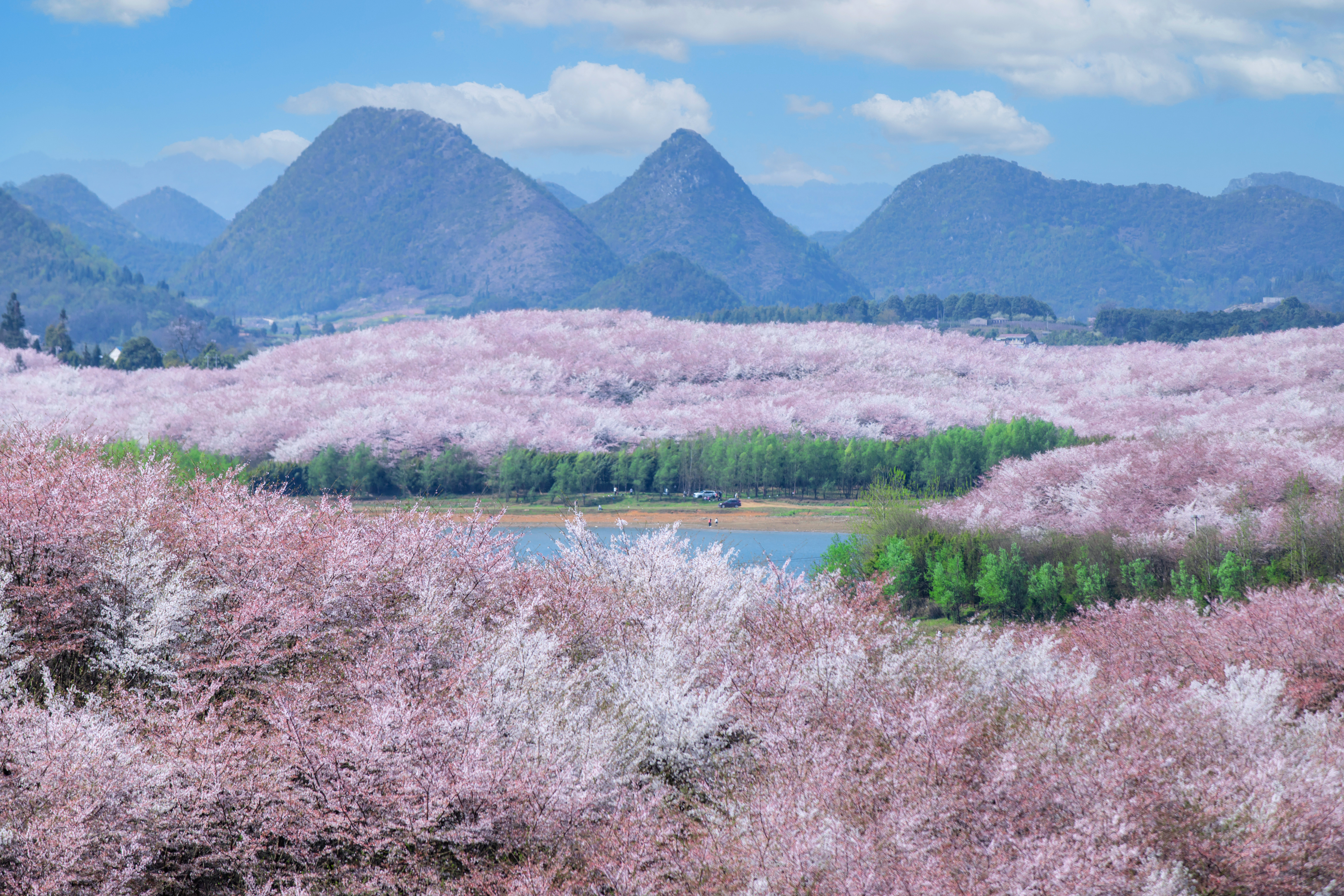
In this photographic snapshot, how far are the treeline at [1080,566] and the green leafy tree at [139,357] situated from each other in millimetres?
94286

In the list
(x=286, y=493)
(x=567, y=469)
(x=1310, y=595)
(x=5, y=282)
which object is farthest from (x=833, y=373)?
(x=5, y=282)

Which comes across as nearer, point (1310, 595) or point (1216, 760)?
point (1216, 760)

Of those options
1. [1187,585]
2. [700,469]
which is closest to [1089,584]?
[1187,585]

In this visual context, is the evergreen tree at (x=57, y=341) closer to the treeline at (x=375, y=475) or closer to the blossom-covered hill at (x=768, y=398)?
the blossom-covered hill at (x=768, y=398)

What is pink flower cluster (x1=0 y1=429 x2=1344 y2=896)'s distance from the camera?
11.9 meters

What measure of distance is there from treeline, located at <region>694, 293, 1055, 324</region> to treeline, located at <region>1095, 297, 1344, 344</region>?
1825 cm

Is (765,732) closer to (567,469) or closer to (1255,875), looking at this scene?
(1255,875)

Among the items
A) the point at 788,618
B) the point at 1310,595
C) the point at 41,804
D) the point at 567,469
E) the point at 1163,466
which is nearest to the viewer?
the point at 41,804

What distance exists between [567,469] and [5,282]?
569 feet

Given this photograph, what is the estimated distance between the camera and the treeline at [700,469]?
6788 cm

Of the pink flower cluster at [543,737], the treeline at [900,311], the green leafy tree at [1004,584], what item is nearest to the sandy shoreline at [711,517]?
the green leafy tree at [1004,584]

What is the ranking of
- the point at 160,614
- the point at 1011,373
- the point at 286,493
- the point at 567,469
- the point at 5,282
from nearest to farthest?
the point at 160,614 → the point at 286,493 → the point at 567,469 → the point at 1011,373 → the point at 5,282

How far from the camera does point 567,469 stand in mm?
69375

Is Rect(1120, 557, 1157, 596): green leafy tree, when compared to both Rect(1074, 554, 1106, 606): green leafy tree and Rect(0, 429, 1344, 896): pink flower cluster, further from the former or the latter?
Rect(0, 429, 1344, 896): pink flower cluster
